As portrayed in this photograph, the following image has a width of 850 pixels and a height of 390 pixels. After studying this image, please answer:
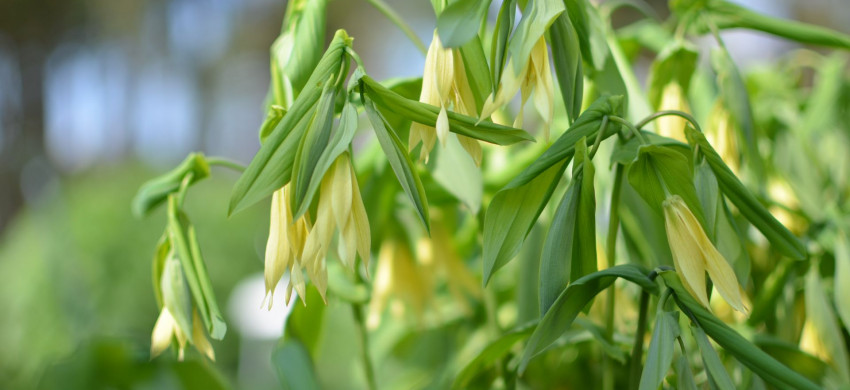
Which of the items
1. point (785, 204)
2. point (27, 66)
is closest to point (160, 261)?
point (785, 204)

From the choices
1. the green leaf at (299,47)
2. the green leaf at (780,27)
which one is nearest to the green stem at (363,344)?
the green leaf at (299,47)

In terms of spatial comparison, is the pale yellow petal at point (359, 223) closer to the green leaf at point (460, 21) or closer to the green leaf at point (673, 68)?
the green leaf at point (460, 21)

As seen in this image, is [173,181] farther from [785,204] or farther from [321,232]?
[785,204]

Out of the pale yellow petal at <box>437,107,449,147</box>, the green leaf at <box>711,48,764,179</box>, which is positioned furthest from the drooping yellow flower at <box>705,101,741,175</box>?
the pale yellow petal at <box>437,107,449,147</box>

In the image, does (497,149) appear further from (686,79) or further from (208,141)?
(208,141)

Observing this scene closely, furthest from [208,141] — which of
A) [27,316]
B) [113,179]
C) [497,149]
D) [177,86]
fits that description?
[497,149]

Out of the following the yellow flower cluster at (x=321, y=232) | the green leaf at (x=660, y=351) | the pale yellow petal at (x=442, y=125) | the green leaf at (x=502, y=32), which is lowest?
the green leaf at (x=660, y=351)

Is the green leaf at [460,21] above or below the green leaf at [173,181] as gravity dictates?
above

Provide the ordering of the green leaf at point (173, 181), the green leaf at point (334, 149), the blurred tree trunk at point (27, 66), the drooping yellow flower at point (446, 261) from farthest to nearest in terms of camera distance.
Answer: the blurred tree trunk at point (27, 66)
the drooping yellow flower at point (446, 261)
the green leaf at point (173, 181)
the green leaf at point (334, 149)
